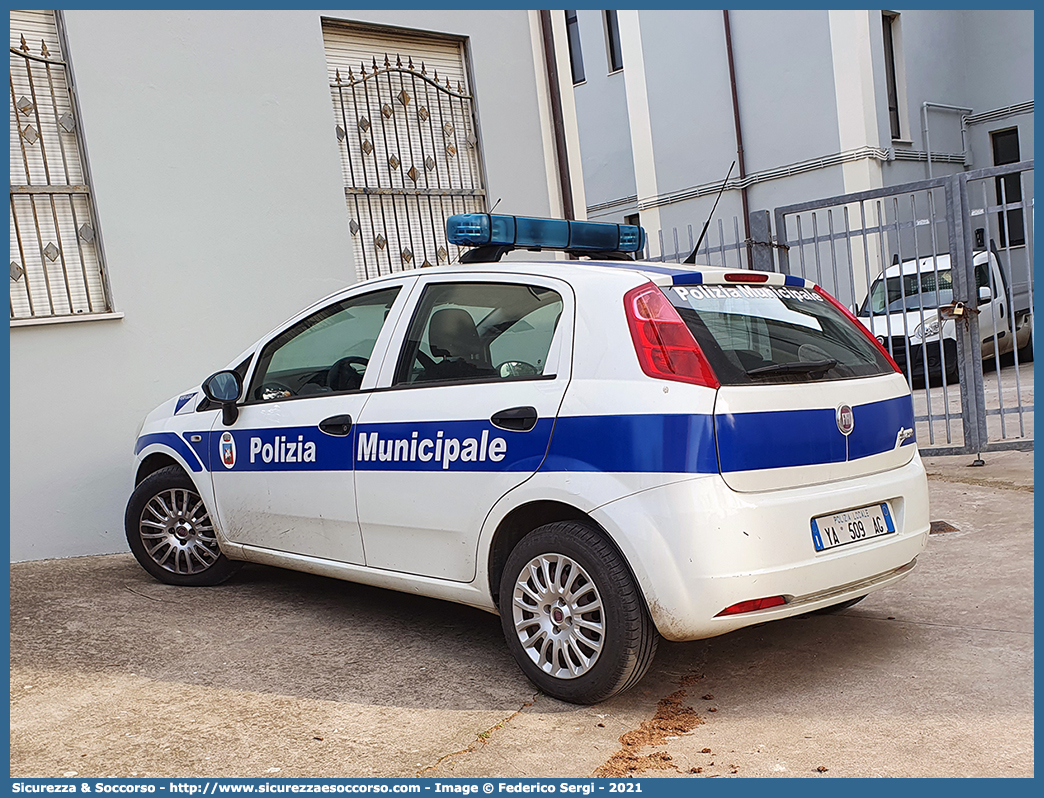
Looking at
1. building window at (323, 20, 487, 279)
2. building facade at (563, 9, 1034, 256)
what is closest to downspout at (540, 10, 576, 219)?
building window at (323, 20, 487, 279)

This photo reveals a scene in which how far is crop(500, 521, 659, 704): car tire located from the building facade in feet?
46.8

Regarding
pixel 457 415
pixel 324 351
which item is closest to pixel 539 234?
pixel 324 351

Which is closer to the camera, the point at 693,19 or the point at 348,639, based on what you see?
the point at 348,639

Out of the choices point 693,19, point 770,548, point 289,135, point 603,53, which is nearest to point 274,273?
point 289,135

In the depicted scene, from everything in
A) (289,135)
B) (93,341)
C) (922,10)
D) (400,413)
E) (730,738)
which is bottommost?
(730,738)

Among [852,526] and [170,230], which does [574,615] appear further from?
[170,230]

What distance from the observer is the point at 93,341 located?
6754mm

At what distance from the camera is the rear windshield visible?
3592 mm

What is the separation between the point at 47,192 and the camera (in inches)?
263

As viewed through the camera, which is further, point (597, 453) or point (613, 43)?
point (613, 43)

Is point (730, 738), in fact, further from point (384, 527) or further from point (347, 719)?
point (384, 527)

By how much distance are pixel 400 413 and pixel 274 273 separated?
3.67m

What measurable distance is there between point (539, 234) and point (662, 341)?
4.97 feet

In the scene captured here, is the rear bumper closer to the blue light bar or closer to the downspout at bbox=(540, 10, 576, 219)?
the blue light bar
